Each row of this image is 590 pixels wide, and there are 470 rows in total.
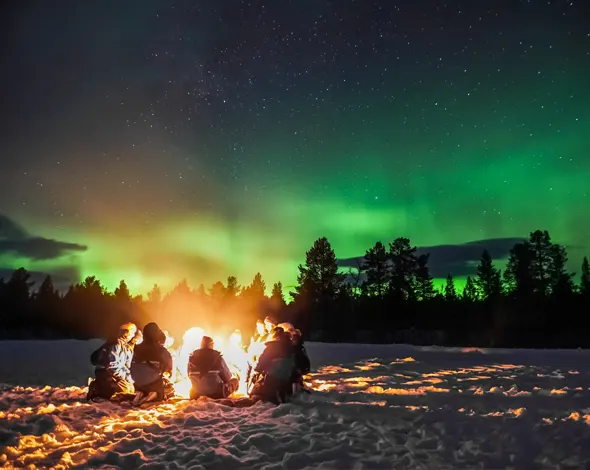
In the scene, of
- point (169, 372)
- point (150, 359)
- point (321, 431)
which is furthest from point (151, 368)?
point (321, 431)

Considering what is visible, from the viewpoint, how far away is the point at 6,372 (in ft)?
58.0

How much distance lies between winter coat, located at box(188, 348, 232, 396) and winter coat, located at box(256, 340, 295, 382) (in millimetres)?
1049

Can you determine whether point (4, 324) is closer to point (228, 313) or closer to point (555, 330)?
point (228, 313)

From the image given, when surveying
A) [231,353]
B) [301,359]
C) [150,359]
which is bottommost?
[301,359]

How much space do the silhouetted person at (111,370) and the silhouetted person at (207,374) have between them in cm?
170

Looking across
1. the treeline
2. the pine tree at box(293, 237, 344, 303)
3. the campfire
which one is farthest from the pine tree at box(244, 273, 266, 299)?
the campfire

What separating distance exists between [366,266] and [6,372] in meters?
54.5

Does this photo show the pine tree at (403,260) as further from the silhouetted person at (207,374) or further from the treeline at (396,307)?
the silhouetted person at (207,374)

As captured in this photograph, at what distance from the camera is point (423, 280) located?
2726 inches

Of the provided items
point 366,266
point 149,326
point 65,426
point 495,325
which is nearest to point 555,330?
point 495,325

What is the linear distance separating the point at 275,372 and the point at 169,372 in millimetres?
2821

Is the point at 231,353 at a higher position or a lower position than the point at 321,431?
higher

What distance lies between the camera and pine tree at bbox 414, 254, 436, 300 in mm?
68625

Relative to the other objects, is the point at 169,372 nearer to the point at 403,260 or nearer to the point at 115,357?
the point at 115,357
